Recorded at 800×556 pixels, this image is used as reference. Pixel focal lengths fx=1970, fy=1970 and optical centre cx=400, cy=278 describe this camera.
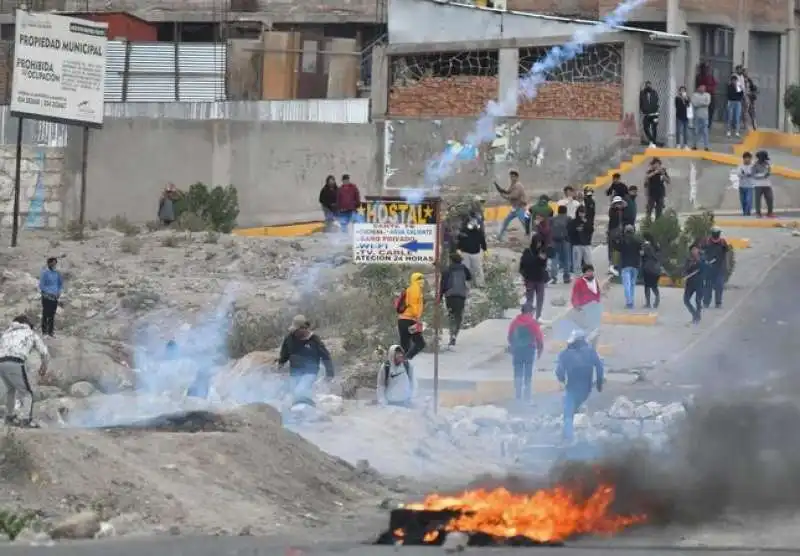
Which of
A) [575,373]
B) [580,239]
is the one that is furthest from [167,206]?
[575,373]

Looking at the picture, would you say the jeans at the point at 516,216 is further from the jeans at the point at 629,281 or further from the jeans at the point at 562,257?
the jeans at the point at 629,281

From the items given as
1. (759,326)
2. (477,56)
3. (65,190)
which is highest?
(477,56)

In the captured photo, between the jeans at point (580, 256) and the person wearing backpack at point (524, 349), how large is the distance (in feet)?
21.0

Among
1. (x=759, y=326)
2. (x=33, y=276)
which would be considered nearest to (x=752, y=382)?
(x=759, y=326)

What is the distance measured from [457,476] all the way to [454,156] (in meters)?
20.1

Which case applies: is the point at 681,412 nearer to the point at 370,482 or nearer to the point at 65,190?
the point at 370,482

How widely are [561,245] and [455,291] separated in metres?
3.94

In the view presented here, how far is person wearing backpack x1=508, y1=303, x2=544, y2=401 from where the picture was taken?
22750 mm

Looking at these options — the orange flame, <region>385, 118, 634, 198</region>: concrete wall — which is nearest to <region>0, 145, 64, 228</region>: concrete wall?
<region>385, 118, 634, 198</region>: concrete wall

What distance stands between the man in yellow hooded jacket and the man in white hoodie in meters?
1.64

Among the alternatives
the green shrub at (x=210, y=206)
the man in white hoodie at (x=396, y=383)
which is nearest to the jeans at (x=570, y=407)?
the man in white hoodie at (x=396, y=383)

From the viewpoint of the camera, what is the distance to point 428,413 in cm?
2203

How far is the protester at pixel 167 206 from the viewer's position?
3728cm

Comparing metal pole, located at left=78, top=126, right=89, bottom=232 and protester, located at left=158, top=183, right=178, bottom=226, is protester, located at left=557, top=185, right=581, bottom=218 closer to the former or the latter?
protester, located at left=158, top=183, right=178, bottom=226
